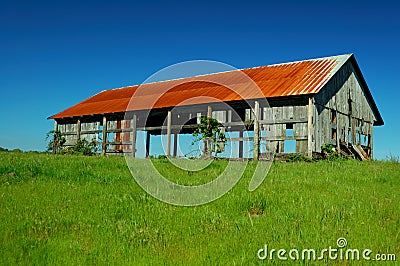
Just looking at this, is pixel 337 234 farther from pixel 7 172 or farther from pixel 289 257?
pixel 7 172

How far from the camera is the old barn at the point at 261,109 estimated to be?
2088 cm

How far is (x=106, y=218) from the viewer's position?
659cm

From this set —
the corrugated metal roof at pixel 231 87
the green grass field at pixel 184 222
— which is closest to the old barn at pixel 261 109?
the corrugated metal roof at pixel 231 87

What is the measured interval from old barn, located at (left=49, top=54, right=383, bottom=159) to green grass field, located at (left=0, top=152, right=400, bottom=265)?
37.5ft

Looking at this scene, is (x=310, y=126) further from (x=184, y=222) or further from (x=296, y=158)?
(x=184, y=222)

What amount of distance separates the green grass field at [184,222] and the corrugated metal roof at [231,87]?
12526 mm

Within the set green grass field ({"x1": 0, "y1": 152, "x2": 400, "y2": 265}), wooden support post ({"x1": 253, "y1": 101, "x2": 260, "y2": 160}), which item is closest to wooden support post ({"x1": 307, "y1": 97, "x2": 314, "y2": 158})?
wooden support post ({"x1": 253, "y1": 101, "x2": 260, "y2": 160})

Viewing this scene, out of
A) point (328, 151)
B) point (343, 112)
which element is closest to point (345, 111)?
point (343, 112)

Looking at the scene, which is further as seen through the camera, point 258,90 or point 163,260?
point 258,90

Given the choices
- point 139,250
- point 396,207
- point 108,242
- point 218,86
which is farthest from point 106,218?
point 218,86

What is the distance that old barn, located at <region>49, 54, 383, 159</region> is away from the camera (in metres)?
20.9

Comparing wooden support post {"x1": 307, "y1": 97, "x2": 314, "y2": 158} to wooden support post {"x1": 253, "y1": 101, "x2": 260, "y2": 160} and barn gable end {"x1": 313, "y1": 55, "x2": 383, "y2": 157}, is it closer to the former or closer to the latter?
barn gable end {"x1": 313, "y1": 55, "x2": 383, "y2": 157}

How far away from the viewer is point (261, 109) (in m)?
23.3

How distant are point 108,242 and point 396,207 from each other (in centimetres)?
485
